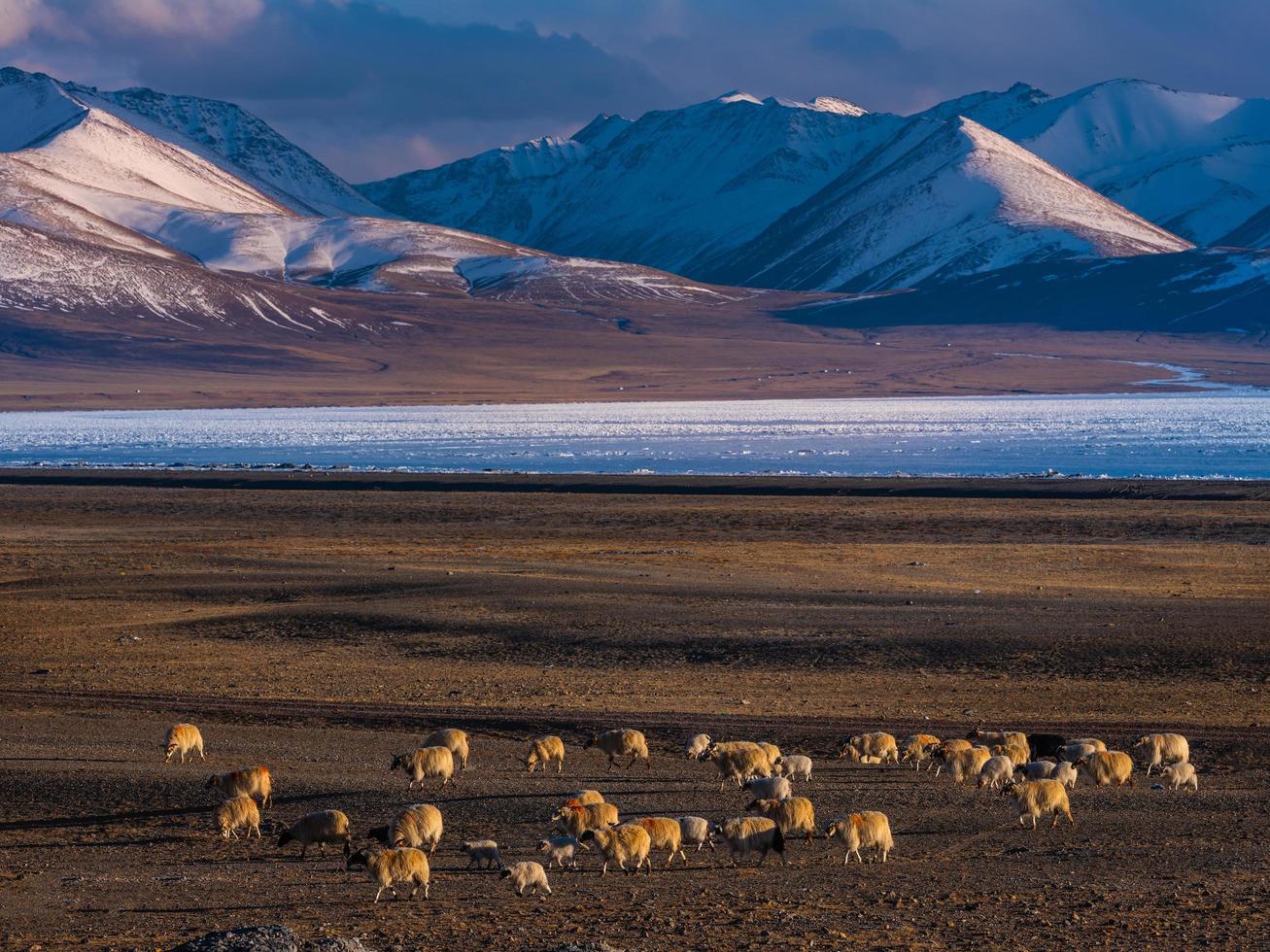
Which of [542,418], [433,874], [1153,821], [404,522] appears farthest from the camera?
[542,418]

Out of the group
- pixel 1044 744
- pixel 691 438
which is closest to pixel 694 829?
pixel 1044 744

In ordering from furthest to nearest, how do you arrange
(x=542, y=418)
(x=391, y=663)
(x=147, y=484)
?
1. (x=542, y=418)
2. (x=147, y=484)
3. (x=391, y=663)

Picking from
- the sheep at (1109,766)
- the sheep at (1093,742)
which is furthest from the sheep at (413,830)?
the sheep at (1093,742)

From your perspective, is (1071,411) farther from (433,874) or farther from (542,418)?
(433,874)

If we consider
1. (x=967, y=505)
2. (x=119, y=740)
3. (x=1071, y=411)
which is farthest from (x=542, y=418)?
(x=119, y=740)

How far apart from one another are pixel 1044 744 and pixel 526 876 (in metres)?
6.78

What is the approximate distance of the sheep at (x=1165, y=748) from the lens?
51.7 ft

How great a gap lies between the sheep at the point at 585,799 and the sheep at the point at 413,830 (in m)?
1.14

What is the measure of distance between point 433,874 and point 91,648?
1304 centimetres

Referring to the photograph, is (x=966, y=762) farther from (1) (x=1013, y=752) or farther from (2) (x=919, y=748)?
(2) (x=919, y=748)

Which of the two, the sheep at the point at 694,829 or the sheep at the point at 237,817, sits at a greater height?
the sheep at the point at 694,829

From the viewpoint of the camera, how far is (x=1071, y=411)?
117562mm

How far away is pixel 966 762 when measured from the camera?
49.6 feet

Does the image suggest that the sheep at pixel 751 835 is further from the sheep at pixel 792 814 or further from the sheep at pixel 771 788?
the sheep at pixel 771 788
